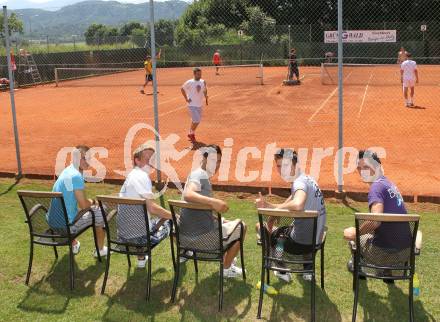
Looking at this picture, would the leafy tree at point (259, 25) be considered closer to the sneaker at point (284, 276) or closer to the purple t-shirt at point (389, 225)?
the sneaker at point (284, 276)

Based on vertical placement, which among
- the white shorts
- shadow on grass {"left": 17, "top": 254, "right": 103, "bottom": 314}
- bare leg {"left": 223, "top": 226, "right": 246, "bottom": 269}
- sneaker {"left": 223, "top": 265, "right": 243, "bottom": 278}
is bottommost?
shadow on grass {"left": 17, "top": 254, "right": 103, "bottom": 314}

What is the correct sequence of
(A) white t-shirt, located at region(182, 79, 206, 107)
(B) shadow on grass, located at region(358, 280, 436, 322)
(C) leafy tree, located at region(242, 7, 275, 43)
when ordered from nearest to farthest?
(B) shadow on grass, located at region(358, 280, 436, 322), (A) white t-shirt, located at region(182, 79, 206, 107), (C) leafy tree, located at region(242, 7, 275, 43)

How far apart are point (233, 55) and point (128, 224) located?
34123mm

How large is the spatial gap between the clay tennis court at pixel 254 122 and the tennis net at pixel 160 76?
87 centimetres

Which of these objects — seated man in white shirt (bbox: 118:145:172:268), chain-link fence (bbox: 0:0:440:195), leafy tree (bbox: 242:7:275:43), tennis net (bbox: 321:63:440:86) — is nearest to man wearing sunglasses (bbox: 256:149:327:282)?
seated man in white shirt (bbox: 118:145:172:268)

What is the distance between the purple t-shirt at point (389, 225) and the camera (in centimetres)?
487

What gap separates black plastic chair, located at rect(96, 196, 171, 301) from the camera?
539 centimetres

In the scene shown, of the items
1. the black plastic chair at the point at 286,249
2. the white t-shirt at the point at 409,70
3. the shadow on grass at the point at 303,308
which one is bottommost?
the shadow on grass at the point at 303,308

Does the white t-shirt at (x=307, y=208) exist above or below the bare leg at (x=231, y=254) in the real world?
above

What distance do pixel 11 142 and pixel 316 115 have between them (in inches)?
370

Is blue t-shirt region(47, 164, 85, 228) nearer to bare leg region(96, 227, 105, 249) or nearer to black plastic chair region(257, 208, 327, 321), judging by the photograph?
bare leg region(96, 227, 105, 249)

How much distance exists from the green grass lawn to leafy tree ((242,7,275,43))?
32462mm

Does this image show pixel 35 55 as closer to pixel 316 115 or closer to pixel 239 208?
pixel 316 115

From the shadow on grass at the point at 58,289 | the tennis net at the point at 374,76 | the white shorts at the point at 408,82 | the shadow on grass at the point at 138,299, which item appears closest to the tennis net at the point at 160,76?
the tennis net at the point at 374,76
